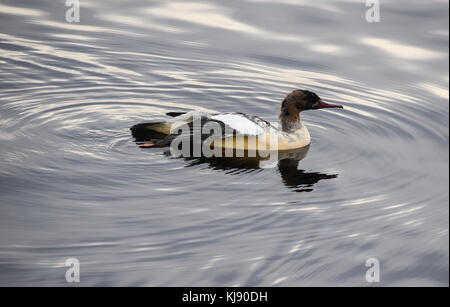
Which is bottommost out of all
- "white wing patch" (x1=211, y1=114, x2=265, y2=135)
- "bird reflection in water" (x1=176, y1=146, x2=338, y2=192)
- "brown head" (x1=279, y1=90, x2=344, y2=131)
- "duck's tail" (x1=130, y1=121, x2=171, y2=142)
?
"bird reflection in water" (x1=176, y1=146, x2=338, y2=192)

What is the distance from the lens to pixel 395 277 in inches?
302

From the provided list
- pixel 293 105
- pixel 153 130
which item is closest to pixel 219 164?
pixel 153 130

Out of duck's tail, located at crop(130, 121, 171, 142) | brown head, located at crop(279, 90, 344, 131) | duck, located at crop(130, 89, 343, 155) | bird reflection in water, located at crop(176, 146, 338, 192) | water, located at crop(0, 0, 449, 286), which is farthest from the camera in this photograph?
brown head, located at crop(279, 90, 344, 131)

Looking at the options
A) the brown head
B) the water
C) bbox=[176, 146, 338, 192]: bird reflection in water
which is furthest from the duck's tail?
the brown head

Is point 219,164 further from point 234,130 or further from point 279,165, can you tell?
point 279,165

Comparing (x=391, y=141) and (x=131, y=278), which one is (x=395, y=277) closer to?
(x=131, y=278)

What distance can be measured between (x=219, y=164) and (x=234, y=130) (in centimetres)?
64

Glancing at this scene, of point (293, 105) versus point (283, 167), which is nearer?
point (283, 167)

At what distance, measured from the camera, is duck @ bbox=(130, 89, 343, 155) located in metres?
10.4

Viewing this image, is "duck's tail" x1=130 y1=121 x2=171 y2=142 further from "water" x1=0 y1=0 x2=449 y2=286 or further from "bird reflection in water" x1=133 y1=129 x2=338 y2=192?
"water" x1=0 y1=0 x2=449 y2=286

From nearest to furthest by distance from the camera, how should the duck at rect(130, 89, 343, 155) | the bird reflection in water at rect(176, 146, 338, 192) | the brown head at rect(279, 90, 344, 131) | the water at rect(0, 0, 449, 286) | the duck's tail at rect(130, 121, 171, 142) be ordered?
1. the water at rect(0, 0, 449, 286)
2. the bird reflection in water at rect(176, 146, 338, 192)
3. the duck at rect(130, 89, 343, 155)
4. the duck's tail at rect(130, 121, 171, 142)
5. the brown head at rect(279, 90, 344, 131)

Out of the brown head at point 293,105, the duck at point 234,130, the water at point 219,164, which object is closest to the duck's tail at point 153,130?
the duck at point 234,130

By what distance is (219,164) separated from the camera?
10023 millimetres

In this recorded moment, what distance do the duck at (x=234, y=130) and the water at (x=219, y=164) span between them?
381 mm
